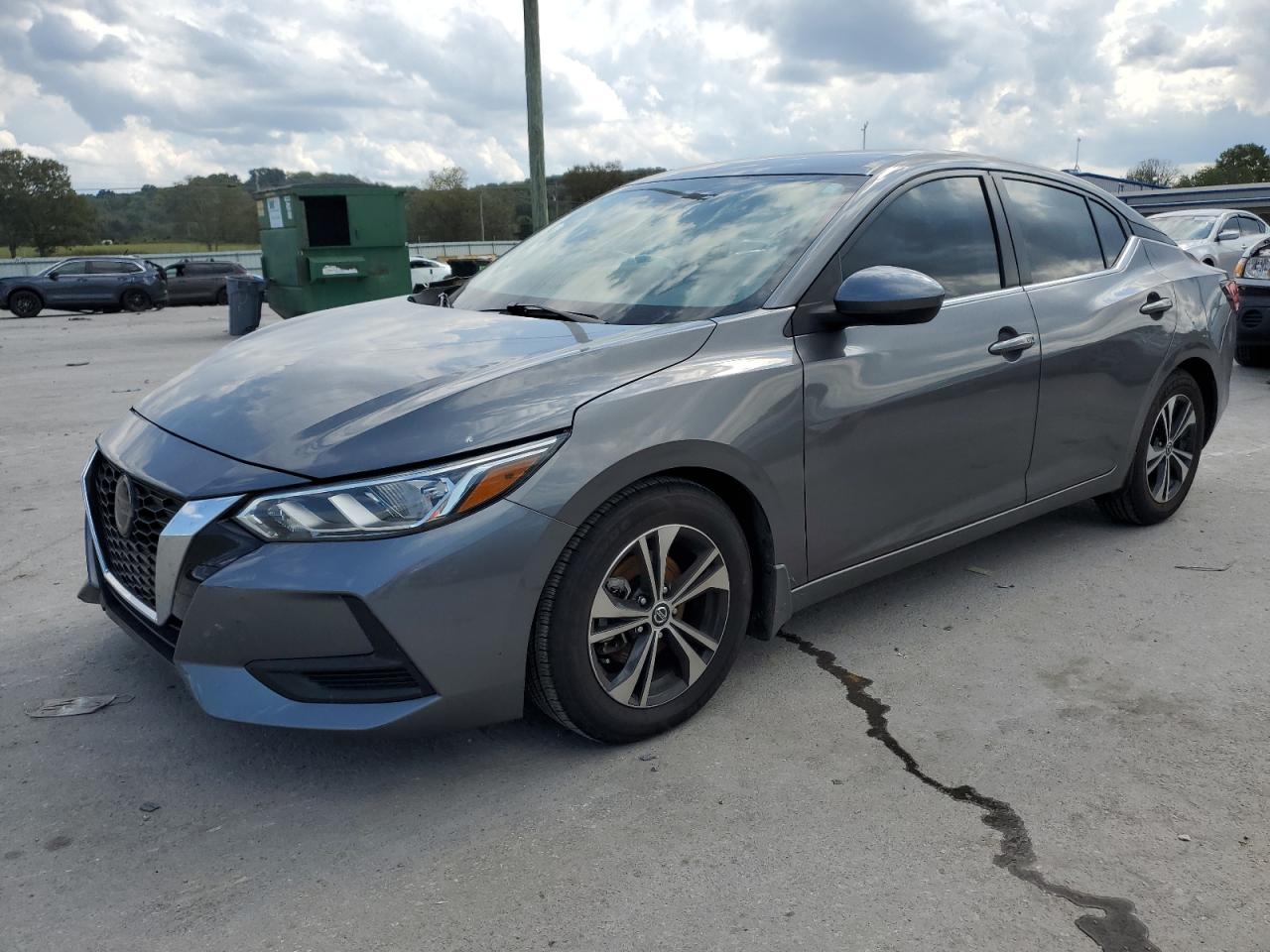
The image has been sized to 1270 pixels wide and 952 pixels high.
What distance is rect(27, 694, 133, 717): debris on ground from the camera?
3.19 meters

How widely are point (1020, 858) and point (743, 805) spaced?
652 mm

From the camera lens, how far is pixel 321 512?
8.18 ft

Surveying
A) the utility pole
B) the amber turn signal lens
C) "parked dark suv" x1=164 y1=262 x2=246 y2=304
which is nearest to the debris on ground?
the amber turn signal lens

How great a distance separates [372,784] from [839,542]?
156 centimetres

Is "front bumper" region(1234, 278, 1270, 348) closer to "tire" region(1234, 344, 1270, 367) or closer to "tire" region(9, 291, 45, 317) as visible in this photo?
"tire" region(1234, 344, 1270, 367)

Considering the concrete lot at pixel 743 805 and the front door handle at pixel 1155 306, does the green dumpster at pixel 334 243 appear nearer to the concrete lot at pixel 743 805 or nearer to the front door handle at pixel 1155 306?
the concrete lot at pixel 743 805

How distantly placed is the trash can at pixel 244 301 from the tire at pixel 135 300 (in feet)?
31.8

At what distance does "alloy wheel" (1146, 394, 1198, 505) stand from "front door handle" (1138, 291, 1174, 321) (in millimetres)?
423

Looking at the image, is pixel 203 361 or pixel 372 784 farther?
pixel 203 361

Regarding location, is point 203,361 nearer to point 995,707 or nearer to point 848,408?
point 848,408

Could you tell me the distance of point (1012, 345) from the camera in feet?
12.4

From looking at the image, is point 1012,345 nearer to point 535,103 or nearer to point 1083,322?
point 1083,322

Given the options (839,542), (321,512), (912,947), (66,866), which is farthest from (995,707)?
(66,866)

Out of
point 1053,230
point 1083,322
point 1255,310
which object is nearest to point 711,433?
point 1083,322
